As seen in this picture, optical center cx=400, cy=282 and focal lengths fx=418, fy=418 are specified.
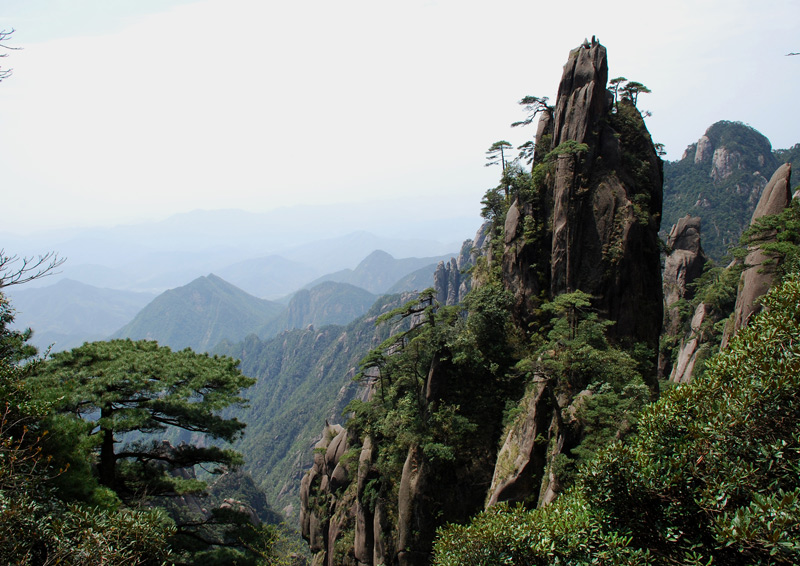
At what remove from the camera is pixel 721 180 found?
86.6m

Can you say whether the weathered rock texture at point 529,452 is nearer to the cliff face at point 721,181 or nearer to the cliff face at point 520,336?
the cliff face at point 520,336

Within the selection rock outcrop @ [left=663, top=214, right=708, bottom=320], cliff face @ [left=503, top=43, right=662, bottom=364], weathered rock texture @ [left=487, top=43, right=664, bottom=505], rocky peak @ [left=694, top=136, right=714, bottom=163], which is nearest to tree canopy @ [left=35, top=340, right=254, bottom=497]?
weathered rock texture @ [left=487, top=43, right=664, bottom=505]

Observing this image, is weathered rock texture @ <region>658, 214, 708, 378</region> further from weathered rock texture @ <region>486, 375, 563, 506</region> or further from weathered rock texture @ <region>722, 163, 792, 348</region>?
weathered rock texture @ <region>486, 375, 563, 506</region>

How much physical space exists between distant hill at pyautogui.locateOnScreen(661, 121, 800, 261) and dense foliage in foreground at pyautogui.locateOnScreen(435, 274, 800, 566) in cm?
7479

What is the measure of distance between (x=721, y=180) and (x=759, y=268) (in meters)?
87.2

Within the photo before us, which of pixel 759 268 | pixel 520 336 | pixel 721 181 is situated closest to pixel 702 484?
pixel 520 336

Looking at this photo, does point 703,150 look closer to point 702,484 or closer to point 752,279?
point 752,279

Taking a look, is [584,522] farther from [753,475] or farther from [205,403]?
[205,403]

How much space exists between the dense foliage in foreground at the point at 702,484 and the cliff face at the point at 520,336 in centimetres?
651

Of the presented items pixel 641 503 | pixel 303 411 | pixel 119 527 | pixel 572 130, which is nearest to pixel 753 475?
pixel 641 503

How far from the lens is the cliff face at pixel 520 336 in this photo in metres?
16.4

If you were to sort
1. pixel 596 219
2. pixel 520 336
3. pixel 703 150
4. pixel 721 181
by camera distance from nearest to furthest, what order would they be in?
pixel 596 219 → pixel 520 336 → pixel 721 181 → pixel 703 150

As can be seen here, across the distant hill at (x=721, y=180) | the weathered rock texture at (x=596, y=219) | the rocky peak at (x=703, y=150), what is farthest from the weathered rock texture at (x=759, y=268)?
the rocky peak at (x=703, y=150)

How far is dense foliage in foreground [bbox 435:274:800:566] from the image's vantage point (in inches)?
229
